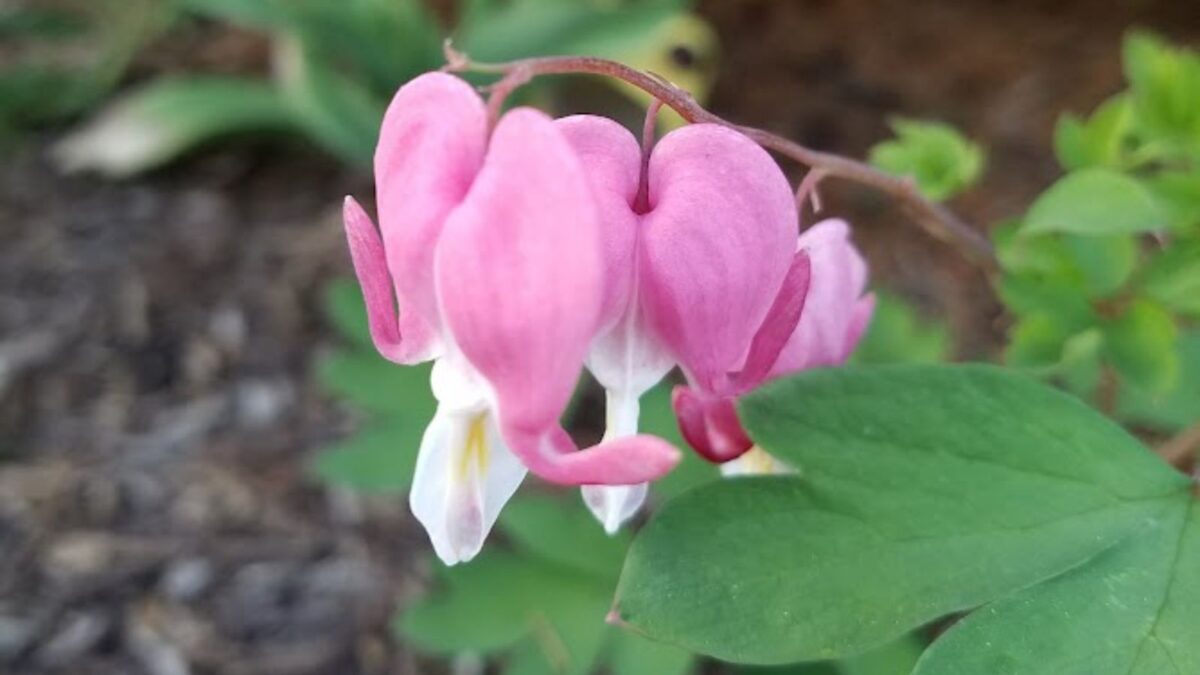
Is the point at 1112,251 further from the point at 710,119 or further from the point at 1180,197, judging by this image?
the point at 710,119

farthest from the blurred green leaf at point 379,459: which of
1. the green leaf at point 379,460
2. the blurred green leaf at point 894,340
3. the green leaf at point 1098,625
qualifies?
the green leaf at point 1098,625

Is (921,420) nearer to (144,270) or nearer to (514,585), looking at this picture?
(514,585)

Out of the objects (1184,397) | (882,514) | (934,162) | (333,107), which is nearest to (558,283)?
(882,514)

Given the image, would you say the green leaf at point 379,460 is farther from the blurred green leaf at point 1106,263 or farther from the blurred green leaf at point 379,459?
the blurred green leaf at point 1106,263

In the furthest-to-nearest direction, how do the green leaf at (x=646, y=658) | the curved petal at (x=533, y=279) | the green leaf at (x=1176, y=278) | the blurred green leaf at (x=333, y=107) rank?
the blurred green leaf at (x=333, y=107) → the green leaf at (x=646, y=658) → the green leaf at (x=1176, y=278) → the curved petal at (x=533, y=279)

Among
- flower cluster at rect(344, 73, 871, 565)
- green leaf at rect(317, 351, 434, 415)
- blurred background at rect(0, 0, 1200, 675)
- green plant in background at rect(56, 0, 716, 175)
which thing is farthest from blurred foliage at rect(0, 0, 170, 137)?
flower cluster at rect(344, 73, 871, 565)

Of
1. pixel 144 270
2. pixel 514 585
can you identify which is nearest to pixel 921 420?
pixel 514 585

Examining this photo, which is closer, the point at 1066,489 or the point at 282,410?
the point at 1066,489
